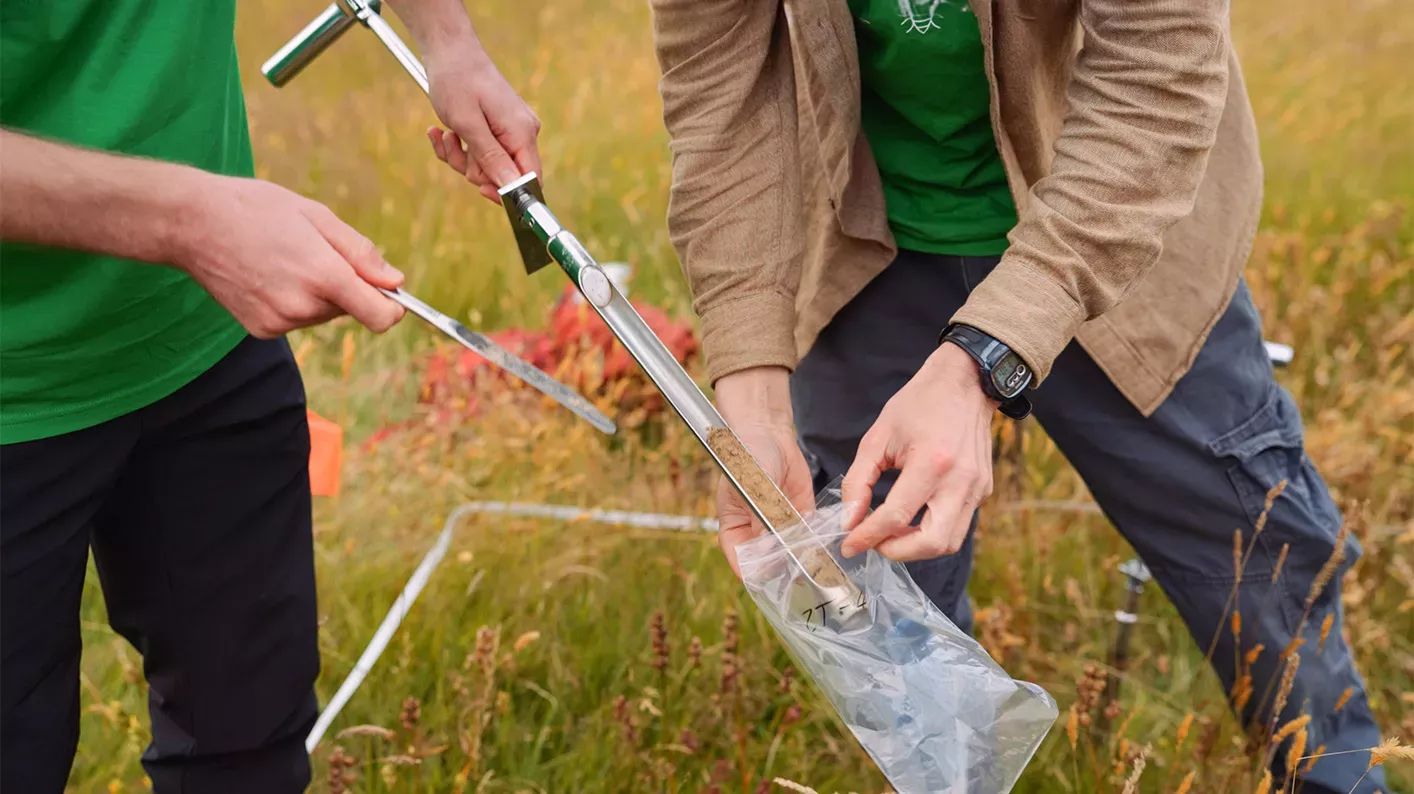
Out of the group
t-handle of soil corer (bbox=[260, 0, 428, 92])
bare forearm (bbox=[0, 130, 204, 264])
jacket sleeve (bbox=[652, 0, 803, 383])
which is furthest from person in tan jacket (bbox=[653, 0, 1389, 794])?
bare forearm (bbox=[0, 130, 204, 264])

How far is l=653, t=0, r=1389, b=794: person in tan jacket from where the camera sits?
4.30 feet

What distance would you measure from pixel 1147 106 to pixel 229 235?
83 cm

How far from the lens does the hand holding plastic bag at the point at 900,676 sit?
44.7 inches

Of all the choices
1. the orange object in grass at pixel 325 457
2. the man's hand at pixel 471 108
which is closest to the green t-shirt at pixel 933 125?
the man's hand at pixel 471 108

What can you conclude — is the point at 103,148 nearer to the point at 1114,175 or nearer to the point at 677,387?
the point at 677,387

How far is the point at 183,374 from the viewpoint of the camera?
1.31m

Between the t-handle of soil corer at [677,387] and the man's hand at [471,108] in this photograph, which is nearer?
the t-handle of soil corer at [677,387]

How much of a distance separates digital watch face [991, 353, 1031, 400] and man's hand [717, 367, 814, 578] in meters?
0.30

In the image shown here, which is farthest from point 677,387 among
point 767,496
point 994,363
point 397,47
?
point 397,47

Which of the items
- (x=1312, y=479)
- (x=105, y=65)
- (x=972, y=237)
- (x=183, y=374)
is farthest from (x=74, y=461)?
(x=1312, y=479)

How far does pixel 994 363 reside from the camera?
1.07 metres

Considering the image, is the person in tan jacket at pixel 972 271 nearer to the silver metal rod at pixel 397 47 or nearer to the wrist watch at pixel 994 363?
the wrist watch at pixel 994 363

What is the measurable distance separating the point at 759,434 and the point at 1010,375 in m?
0.31

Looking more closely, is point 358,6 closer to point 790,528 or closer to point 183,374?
point 183,374
